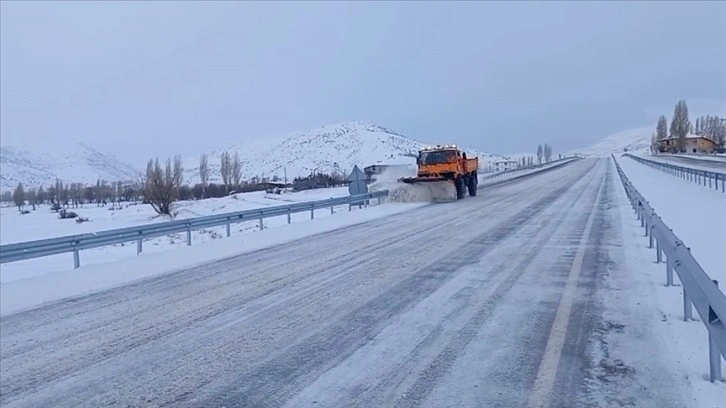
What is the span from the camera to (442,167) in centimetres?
3250

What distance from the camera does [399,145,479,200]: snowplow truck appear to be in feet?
105

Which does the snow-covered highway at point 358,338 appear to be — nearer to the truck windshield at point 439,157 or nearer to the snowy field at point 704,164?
the truck windshield at point 439,157

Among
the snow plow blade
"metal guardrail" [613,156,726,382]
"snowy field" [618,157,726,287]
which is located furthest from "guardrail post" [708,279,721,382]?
the snow plow blade

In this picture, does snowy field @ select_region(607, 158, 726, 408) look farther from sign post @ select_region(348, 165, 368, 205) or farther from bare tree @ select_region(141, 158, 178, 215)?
bare tree @ select_region(141, 158, 178, 215)

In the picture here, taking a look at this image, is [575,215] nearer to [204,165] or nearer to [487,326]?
[487,326]

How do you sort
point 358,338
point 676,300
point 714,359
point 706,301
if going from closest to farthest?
point 714,359 → point 706,301 → point 358,338 → point 676,300

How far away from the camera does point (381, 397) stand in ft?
16.1

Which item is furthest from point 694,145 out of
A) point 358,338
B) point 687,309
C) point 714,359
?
point 358,338

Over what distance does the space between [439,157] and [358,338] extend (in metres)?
27.0

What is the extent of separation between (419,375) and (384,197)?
2757 cm

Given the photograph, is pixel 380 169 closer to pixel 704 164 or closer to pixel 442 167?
pixel 442 167

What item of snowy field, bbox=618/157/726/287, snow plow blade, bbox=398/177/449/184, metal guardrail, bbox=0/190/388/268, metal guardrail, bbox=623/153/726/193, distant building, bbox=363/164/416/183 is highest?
distant building, bbox=363/164/416/183

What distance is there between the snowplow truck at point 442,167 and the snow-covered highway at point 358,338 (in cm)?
1983

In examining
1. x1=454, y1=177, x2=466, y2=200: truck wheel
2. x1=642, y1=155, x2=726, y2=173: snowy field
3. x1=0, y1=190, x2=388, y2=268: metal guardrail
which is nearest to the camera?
x1=0, y1=190, x2=388, y2=268: metal guardrail
